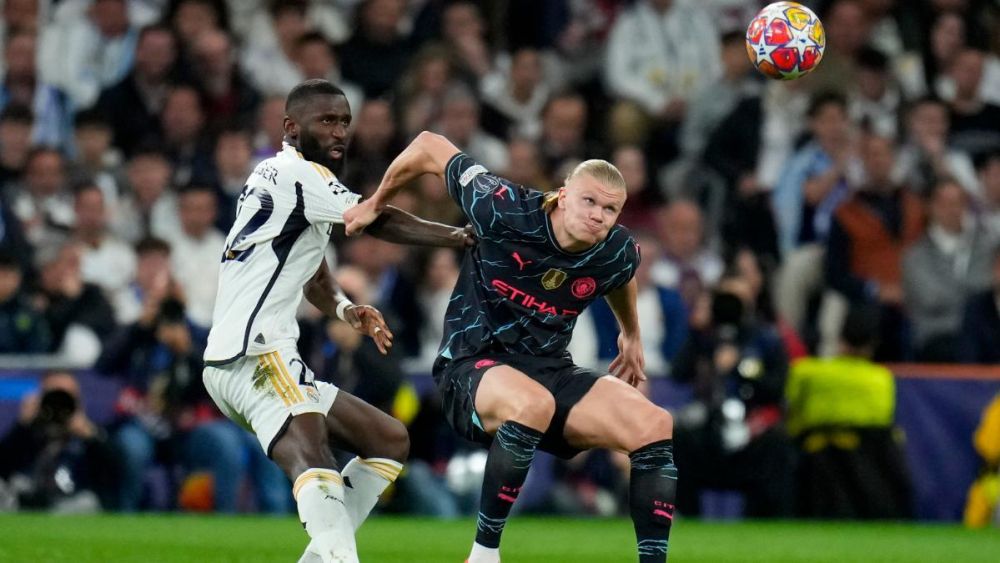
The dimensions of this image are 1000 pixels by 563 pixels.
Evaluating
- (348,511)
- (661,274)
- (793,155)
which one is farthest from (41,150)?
(348,511)

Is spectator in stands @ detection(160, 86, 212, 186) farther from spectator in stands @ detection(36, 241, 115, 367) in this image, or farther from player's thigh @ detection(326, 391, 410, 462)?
player's thigh @ detection(326, 391, 410, 462)

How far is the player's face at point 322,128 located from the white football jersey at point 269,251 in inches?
4.4

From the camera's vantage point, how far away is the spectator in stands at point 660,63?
53.3 ft

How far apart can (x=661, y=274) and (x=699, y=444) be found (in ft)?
6.09

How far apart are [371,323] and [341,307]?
396 mm

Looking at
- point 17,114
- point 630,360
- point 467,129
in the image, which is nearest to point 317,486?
point 630,360

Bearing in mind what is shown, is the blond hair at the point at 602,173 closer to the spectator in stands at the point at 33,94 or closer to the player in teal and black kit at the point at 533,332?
the player in teal and black kit at the point at 533,332

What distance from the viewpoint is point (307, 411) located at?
24.6 ft

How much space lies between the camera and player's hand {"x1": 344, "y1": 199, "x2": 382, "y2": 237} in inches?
301

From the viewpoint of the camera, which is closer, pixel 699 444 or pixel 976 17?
pixel 699 444

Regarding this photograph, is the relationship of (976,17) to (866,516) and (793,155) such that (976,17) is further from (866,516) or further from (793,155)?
(866,516)

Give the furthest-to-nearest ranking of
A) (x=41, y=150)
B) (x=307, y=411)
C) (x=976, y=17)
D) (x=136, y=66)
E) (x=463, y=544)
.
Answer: (x=976, y=17), (x=136, y=66), (x=41, y=150), (x=463, y=544), (x=307, y=411)

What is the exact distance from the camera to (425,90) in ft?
51.0

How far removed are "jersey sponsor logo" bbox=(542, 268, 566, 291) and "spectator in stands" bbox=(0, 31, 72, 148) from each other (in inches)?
339
